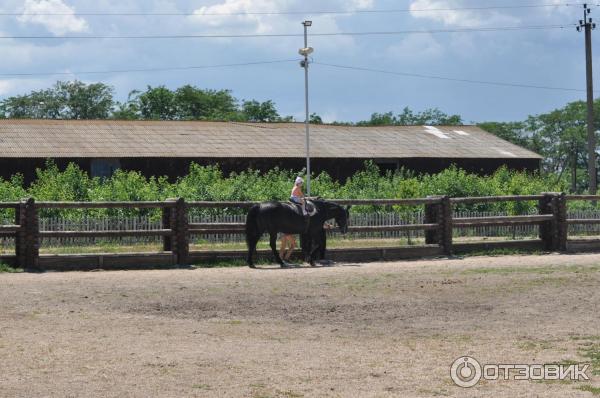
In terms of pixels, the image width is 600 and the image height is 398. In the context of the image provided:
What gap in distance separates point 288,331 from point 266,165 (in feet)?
104

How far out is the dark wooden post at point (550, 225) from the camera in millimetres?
23016

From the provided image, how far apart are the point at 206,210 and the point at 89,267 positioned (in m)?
7.90

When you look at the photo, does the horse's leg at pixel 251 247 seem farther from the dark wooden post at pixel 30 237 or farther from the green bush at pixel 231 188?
the green bush at pixel 231 188

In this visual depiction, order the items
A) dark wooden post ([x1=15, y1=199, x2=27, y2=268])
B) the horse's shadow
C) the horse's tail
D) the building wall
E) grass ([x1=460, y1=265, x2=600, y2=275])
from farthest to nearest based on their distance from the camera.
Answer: the building wall, the horse's tail, the horse's shadow, dark wooden post ([x1=15, y1=199, x2=27, y2=268]), grass ([x1=460, y1=265, x2=600, y2=275])

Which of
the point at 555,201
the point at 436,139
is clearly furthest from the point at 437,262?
the point at 436,139

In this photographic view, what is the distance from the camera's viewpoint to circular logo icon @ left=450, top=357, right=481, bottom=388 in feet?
28.3

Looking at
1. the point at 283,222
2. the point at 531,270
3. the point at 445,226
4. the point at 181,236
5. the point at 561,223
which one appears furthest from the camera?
the point at 561,223

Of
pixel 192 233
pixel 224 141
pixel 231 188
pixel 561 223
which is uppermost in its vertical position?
Answer: pixel 224 141

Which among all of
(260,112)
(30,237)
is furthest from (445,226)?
(260,112)

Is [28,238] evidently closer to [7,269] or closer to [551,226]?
[7,269]

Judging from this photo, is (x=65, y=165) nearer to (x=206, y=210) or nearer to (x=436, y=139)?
(x=206, y=210)

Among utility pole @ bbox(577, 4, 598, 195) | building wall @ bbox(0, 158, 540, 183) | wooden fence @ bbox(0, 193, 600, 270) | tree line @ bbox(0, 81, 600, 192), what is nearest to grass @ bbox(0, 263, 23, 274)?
wooden fence @ bbox(0, 193, 600, 270)

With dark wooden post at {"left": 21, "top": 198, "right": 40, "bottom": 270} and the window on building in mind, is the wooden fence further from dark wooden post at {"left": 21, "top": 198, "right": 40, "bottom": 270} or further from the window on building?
the window on building

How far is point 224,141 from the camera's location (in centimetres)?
4422
